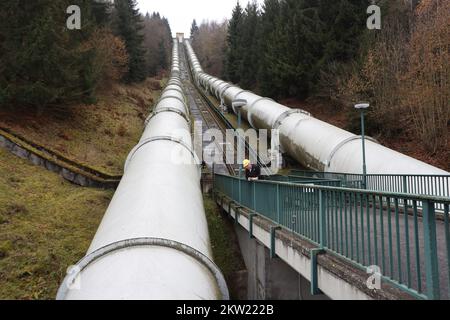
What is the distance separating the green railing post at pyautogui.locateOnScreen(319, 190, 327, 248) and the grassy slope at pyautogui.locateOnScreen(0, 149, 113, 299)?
5568 millimetres

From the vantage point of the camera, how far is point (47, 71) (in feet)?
52.5

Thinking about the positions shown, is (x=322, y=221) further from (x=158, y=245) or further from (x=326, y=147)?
(x=326, y=147)

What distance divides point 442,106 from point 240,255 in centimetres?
1353

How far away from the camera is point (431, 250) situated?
9.88ft

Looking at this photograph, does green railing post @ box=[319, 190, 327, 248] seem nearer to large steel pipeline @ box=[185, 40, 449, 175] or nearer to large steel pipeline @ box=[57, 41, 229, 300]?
large steel pipeline @ box=[57, 41, 229, 300]

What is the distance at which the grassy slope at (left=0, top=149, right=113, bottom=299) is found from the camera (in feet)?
24.8

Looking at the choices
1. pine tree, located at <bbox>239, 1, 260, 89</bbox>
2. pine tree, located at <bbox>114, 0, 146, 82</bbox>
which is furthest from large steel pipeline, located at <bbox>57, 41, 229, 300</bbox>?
pine tree, located at <bbox>239, 1, 260, 89</bbox>

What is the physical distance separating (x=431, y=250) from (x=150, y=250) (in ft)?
11.8

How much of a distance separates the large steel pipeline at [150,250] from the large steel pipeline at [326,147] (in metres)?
7.90

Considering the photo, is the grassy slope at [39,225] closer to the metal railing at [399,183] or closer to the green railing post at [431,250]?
the green railing post at [431,250]

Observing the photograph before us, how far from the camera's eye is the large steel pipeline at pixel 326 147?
Answer: 12930 millimetres

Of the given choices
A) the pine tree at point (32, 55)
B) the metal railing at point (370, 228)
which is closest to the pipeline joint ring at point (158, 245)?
the metal railing at point (370, 228)

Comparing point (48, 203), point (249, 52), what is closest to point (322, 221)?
point (48, 203)
